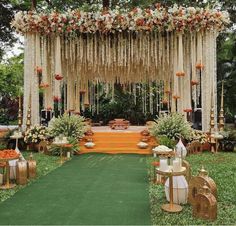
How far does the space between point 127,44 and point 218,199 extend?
6129 millimetres

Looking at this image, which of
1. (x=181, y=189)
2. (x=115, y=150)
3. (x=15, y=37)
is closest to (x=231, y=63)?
(x=115, y=150)

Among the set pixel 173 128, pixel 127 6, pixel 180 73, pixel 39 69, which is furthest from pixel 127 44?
pixel 127 6

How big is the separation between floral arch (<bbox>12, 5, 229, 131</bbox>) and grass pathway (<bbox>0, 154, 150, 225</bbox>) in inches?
134

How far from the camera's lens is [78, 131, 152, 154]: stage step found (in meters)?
8.89

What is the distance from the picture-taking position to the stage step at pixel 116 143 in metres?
8.89

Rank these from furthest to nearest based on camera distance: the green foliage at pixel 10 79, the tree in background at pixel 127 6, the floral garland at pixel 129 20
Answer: the tree in background at pixel 127 6 < the green foliage at pixel 10 79 < the floral garland at pixel 129 20

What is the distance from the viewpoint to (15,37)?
1478 centimetres

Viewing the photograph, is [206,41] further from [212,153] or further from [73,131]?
[73,131]

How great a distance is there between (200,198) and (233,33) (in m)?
12.1

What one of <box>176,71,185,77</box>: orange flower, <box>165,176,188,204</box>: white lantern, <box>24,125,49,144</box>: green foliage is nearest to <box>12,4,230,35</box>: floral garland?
<box>176,71,185,77</box>: orange flower

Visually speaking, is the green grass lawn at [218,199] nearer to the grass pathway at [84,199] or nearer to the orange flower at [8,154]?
the grass pathway at [84,199]

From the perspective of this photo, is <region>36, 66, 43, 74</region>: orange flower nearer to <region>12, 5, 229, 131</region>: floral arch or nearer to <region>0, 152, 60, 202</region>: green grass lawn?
<region>12, 5, 229, 131</region>: floral arch

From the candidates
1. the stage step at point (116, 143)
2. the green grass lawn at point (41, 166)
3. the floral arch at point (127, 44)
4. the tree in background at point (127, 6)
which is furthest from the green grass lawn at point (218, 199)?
the tree in background at point (127, 6)

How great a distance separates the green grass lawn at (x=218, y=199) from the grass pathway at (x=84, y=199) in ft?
0.42
